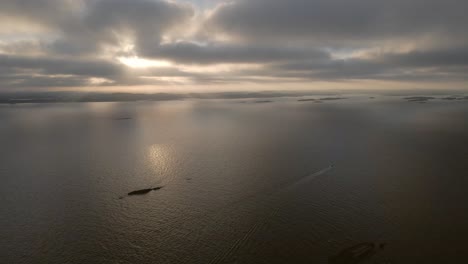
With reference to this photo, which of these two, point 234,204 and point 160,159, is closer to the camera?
point 234,204

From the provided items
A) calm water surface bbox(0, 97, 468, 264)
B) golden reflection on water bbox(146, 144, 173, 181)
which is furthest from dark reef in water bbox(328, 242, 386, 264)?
golden reflection on water bbox(146, 144, 173, 181)

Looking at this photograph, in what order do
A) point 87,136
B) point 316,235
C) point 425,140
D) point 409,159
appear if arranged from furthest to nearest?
point 87,136
point 425,140
point 409,159
point 316,235

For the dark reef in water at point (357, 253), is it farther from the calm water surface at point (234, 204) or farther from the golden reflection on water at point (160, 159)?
the golden reflection on water at point (160, 159)

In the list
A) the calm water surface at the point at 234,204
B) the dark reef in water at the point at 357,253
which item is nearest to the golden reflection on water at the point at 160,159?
the calm water surface at the point at 234,204

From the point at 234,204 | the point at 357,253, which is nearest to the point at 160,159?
the point at 234,204

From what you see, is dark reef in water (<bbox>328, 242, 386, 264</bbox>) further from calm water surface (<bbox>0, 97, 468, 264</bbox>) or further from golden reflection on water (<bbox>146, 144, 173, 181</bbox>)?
golden reflection on water (<bbox>146, 144, 173, 181</bbox>)

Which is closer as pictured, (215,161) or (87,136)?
(215,161)

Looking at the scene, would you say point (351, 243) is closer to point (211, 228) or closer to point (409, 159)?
point (211, 228)

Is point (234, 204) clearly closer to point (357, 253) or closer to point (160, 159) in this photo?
point (357, 253)

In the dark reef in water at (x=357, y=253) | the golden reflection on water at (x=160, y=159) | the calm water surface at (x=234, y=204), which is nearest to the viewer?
the dark reef in water at (x=357, y=253)

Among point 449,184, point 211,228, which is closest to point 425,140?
point 449,184

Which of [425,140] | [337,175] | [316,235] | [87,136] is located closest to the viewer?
[316,235]
